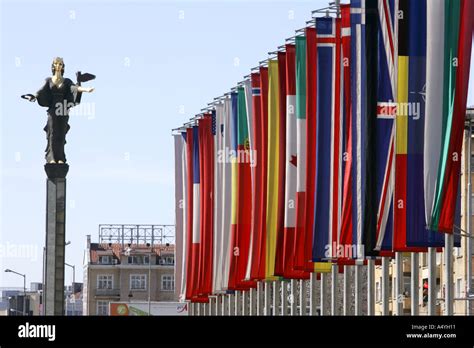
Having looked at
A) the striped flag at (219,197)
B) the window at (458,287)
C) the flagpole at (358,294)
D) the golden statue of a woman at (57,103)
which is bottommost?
the window at (458,287)

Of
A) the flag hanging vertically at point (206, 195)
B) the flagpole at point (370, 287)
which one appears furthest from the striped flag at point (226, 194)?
the flagpole at point (370, 287)

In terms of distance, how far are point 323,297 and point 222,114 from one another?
11.4 metres

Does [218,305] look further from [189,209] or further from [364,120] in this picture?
[364,120]

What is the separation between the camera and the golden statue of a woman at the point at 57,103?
221 ft

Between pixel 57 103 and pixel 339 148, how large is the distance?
24842mm

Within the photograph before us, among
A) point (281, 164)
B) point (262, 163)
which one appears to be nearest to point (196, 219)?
point (262, 163)

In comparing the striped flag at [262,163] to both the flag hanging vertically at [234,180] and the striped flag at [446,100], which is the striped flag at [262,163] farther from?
the striped flag at [446,100]

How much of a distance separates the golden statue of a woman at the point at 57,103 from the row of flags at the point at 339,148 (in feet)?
17.5

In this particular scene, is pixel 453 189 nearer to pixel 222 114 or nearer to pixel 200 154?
pixel 222 114

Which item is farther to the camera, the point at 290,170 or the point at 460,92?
the point at 290,170

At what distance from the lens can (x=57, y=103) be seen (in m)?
67.4

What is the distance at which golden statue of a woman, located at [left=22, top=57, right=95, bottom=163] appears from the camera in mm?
67312

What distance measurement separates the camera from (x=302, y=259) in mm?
49188
